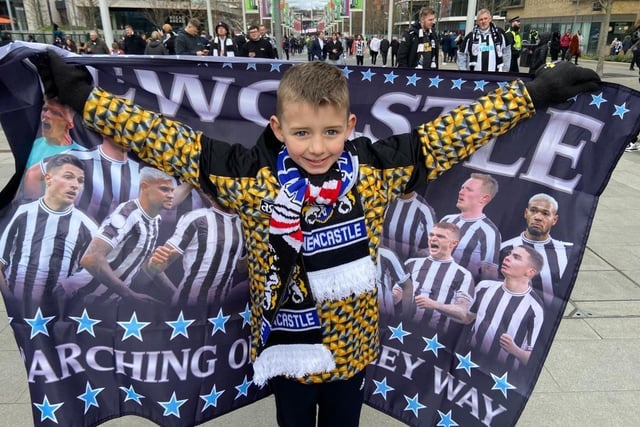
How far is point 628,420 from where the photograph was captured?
8.09ft

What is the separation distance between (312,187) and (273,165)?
19 centimetres

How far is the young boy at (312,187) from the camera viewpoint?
152 centimetres

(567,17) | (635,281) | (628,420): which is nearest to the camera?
(628,420)

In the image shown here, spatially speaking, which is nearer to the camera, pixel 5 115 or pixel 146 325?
pixel 5 115

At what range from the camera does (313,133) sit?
4.92 ft

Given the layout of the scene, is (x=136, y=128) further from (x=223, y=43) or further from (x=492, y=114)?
(x=223, y=43)

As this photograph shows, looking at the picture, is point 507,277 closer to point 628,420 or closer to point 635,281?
point 628,420

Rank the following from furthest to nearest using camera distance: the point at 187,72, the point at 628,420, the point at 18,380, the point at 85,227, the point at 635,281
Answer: the point at 635,281 → the point at 18,380 → the point at 628,420 → the point at 187,72 → the point at 85,227

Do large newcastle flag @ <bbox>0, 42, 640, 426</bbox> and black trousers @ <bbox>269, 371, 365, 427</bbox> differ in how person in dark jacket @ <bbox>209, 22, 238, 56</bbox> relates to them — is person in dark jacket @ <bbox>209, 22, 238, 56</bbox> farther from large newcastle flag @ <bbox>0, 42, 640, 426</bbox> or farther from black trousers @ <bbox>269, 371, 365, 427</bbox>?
black trousers @ <bbox>269, 371, 365, 427</bbox>

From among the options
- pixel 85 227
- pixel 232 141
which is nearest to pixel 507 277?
pixel 232 141

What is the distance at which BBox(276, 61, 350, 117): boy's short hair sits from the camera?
1464 millimetres

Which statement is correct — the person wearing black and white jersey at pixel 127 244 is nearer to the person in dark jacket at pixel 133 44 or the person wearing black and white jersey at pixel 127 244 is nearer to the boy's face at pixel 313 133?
the boy's face at pixel 313 133

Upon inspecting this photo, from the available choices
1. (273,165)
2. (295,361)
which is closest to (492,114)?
(273,165)

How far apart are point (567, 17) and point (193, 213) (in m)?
47.0
